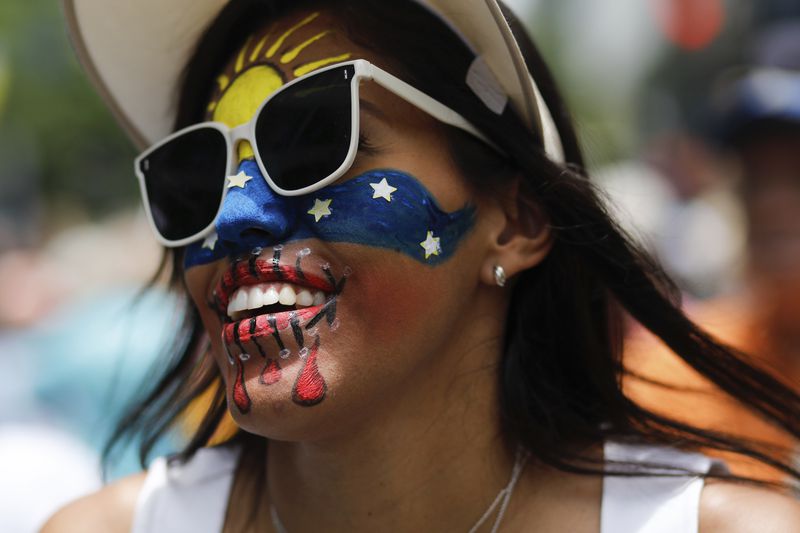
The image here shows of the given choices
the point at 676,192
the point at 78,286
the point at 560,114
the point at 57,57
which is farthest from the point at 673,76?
the point at 57,57

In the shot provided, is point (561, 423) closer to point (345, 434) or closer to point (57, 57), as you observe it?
point (345, 434)

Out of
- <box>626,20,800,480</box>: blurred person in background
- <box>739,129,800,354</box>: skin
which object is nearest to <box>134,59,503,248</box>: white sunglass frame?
<box>626,20,800,480</box>: blurred person in background

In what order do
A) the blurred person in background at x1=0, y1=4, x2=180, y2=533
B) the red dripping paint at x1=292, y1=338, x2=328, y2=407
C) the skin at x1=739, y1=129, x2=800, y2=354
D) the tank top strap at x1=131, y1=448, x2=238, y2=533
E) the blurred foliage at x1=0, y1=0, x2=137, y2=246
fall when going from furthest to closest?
the blurred foliage at x1=0, y1=0, x2=137, y2=246, the skin at x1=739, y1=129, x2=800, y2=354, the blurred person in background at x1=0, y1=4, x2=180, y2=533, the tank top strap at x1=131, y1=448, x2=238, y2=533, the red dripping paint at x1=292, y1=338, x2=328, y2=407

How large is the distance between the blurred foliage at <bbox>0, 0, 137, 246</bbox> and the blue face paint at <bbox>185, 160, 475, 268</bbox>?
1701 centimetres

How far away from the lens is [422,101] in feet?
6.21

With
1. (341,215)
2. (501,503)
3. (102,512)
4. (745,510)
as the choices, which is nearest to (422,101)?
(341,215)

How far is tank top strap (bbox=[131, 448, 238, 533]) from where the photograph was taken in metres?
2.18

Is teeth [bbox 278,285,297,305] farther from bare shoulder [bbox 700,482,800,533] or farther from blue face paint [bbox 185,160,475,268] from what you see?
bare shoulder [bbox 700,482,800,533]

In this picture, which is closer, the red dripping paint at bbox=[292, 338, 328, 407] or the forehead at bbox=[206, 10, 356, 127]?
the red dripping paint at bbox=[292, 338, 328, 407]

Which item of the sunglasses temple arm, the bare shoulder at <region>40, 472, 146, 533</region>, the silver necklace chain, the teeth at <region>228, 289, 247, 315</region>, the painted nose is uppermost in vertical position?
the sunglasses temple arm

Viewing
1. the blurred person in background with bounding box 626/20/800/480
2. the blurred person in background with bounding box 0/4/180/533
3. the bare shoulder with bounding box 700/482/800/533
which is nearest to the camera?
the bare shoulder with bounding box 700/482/800/533

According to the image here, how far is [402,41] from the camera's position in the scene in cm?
194

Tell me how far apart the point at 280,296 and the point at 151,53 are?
0.86m

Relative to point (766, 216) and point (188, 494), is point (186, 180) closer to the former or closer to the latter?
point (188, 494)
